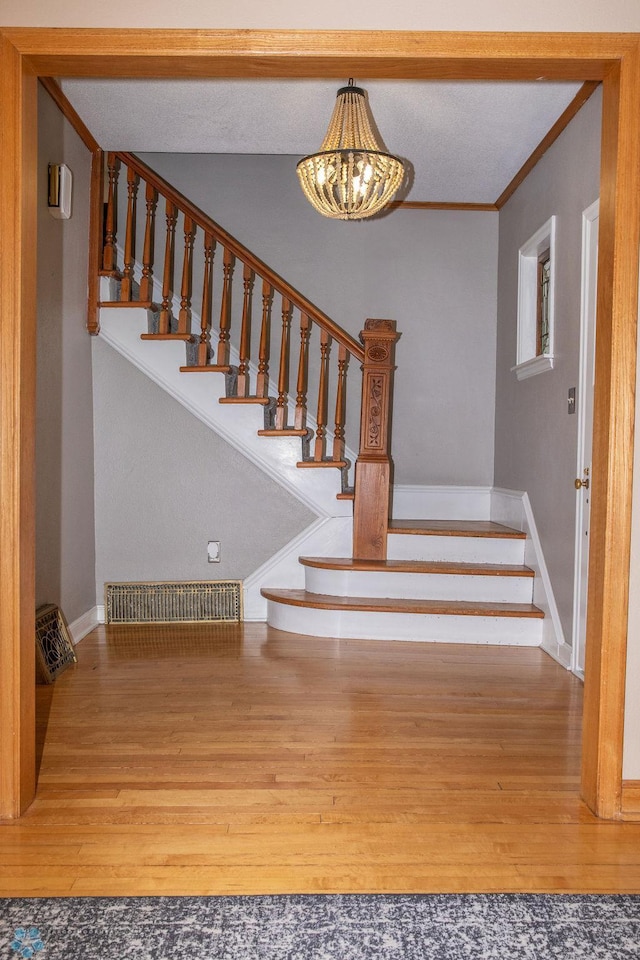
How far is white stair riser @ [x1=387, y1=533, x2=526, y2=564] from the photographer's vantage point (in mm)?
4922

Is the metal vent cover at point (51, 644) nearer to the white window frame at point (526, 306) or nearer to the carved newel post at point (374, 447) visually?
the carved newel post at point (374, 447)

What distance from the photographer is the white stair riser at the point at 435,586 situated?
467 cm

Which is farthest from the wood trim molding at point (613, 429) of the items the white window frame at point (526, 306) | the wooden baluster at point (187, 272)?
the wooden baluster at point (187, 272)

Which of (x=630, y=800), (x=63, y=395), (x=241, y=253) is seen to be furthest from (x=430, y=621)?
(x=241, y=253)

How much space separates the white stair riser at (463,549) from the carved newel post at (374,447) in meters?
0.17

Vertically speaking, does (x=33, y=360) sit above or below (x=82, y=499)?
above

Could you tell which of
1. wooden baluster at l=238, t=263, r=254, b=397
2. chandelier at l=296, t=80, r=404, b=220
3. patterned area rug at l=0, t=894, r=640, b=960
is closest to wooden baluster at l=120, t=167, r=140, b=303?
wooden baluster at l=238, t=263, r=254, b=397

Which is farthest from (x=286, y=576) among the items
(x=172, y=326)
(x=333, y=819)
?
(x=333, y=819)

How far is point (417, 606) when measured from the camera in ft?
14.8

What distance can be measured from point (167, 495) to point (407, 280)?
2541 millimetres

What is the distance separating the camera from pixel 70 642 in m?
4.07

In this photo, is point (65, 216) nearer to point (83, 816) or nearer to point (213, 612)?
point (213, 612)

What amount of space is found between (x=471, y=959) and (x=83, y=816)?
1219mm

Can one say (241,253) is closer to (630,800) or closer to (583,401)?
(583,401)
